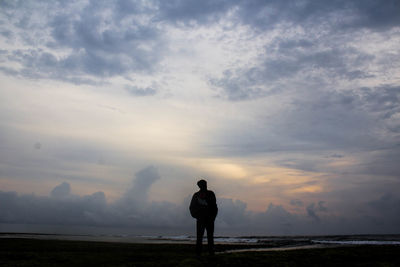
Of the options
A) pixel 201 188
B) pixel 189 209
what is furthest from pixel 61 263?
pixel 201 188

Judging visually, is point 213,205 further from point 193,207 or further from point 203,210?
point 193,207

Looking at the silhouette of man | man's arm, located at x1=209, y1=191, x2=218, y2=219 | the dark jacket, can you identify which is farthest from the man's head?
man's arm, located at x1=209, y1=191, x2=218, y2=219

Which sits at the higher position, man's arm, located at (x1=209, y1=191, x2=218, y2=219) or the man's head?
the man's head

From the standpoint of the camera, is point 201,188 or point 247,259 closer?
point 247,259

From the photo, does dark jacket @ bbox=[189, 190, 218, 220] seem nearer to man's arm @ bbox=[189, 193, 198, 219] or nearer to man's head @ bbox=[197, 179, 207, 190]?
man's arm @ bbox=[189, 193, 198, 219]

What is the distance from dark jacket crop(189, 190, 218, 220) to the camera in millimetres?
12727

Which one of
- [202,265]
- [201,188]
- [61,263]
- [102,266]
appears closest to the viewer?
[202,265]

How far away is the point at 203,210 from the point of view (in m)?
12.8

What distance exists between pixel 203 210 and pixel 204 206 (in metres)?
0.19

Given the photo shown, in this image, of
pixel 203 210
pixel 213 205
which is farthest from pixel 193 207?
pixel 213 205

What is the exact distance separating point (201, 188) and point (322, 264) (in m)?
5.43

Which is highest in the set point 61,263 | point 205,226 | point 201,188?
point 201,188

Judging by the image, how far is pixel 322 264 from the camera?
10.7m

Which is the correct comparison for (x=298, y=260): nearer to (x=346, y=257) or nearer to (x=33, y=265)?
(x=346, y=257)
